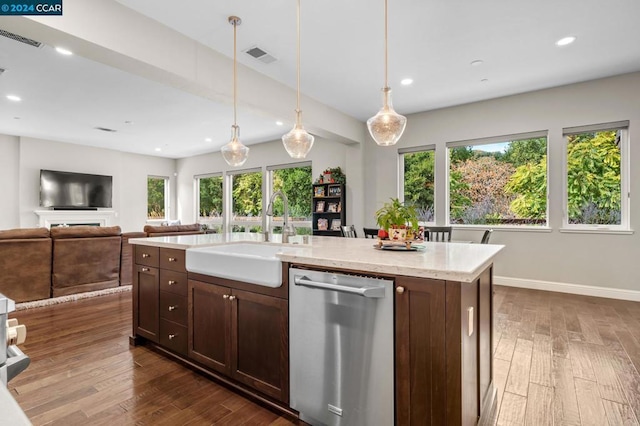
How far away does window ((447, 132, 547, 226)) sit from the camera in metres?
4.73

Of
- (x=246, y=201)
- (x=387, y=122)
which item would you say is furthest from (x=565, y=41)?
(x=246, y=201)

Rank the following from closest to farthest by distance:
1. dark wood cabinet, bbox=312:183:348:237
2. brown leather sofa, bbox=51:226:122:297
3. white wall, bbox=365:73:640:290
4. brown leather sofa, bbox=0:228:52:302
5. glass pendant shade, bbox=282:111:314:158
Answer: glass pendant shade, bbox=282:111:314:158 → brown leather sofa, bbox=0:228:52:302 → white wall, bbox=365:73:640:290 → brown leather sofa, bbox=51:226:122:297 → dark wood cabinet, bbox=312:183:348:237

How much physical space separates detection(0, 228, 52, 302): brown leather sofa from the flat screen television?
13.4 ft

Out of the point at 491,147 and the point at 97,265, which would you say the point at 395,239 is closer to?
the point at 491,147

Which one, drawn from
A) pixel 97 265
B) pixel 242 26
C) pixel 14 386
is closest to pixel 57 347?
pixel 14 386

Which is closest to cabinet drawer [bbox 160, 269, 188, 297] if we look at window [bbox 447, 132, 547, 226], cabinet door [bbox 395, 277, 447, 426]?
cabinet door [bbox 395, 277, 447, 426]

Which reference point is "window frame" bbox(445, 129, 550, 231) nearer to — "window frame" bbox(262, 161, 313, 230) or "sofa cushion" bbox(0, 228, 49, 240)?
"window frame" bbox(262, 161, 313, 230)

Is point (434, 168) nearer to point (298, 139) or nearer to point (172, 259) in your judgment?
point (298, 139)

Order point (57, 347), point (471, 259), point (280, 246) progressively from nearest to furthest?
point (471, 259) → point (280, 246) → point (57, 347)

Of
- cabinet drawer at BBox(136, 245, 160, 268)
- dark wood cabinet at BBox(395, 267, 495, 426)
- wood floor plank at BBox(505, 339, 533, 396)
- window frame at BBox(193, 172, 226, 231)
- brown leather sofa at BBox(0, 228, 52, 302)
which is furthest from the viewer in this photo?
window frame at BBox(193, 172, 226, 231)

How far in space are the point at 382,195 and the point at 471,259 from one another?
14.4 feet

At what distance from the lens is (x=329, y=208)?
623 centimetres

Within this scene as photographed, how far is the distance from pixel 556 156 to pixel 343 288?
451 cm

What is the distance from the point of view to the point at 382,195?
5938 mm
